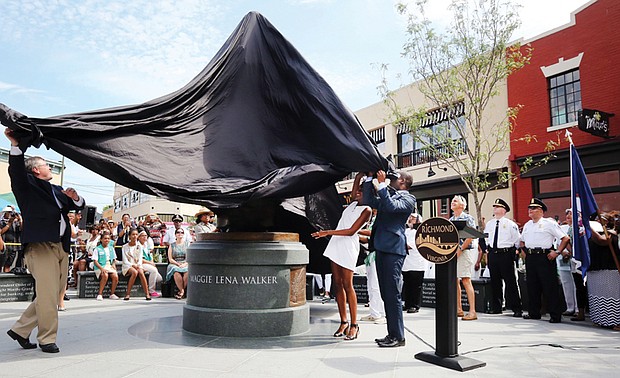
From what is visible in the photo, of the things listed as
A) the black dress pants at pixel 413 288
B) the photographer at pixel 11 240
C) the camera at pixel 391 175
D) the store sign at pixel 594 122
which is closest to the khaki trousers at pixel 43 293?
the camera at pixel 391 175

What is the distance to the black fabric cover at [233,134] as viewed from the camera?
515 cm

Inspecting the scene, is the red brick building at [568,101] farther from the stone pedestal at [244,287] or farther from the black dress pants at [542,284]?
the stone pedestal at [244,287]

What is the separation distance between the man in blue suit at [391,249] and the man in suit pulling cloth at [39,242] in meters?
3.55

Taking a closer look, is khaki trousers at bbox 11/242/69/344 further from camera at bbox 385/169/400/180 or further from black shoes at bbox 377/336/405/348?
camera at bbox 385/169/400/180

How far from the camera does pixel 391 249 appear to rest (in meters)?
5.41

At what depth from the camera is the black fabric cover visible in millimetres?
5152

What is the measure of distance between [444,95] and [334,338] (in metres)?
12.2

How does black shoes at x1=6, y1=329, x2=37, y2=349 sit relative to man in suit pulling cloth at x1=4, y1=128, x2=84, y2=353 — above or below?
below

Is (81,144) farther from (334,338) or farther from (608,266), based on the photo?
(608,266)

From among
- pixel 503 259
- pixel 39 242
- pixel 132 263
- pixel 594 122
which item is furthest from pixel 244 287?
pixel 594 122

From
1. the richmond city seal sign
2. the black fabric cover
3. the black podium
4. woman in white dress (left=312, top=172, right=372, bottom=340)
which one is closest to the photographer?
the black fabric cover

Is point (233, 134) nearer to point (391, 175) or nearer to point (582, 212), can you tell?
point (391, 175)

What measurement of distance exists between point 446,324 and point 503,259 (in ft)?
15.7

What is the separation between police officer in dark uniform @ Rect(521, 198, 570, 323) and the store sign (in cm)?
792
